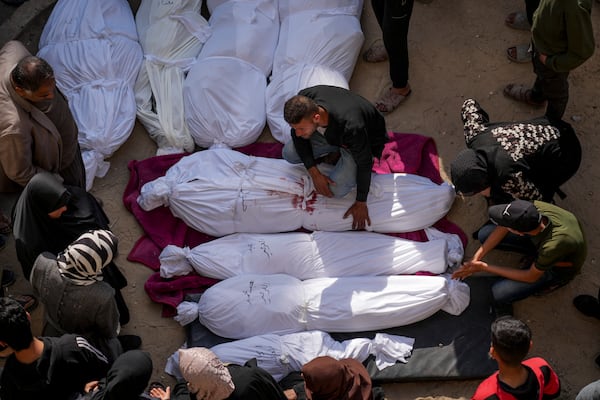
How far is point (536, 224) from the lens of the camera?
412 centimetres

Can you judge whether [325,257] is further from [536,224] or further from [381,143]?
[536,224]

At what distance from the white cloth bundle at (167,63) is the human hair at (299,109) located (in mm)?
1251

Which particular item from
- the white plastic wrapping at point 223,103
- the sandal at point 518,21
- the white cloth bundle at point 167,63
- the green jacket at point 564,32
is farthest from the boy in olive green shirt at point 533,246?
the white cloth bundle at point 167,63

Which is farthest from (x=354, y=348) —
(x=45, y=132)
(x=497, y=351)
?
(x=45, y=132)

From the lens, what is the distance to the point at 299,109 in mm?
4344

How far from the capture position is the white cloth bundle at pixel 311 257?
15.7 feet

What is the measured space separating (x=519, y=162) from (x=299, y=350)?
1710mm

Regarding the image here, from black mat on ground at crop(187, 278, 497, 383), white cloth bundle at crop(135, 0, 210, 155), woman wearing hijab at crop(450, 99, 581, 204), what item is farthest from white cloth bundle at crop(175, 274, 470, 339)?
white cloth bundle at crop(135, 0, 210, 155)

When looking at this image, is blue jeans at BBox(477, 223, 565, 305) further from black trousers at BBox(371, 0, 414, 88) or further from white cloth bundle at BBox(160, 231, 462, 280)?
black trousers at BBox(371, 0, 414, 88)

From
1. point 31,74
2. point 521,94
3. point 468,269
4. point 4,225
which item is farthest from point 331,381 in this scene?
point 521,94

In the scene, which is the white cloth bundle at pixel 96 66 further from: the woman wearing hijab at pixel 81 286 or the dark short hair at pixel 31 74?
the woman wearing hijab at pixel 81 286

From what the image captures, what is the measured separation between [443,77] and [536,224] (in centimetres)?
195

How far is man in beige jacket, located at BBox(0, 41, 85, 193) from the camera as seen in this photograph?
4285 mm

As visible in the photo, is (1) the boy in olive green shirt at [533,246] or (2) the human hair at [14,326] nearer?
(2) the human hair at [14,326]
